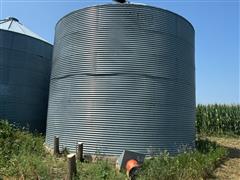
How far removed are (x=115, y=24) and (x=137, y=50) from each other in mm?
1248

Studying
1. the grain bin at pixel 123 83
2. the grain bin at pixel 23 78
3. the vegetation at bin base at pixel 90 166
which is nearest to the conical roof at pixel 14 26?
the grain bin at pixel 23 78

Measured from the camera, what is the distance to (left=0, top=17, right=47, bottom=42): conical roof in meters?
19.1

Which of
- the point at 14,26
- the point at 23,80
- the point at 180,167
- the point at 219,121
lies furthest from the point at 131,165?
the point at 219,121

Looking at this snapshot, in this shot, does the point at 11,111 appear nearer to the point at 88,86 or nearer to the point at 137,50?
the point at 88,86

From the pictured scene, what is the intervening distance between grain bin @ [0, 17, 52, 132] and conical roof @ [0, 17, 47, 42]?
0.24m

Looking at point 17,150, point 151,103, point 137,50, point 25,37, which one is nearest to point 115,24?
point 137,50

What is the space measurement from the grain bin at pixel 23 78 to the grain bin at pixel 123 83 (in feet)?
12.3

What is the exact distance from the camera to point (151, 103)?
Answer: 12.5m

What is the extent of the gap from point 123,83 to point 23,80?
678 cm

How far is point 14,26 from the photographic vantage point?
1961 centimetres

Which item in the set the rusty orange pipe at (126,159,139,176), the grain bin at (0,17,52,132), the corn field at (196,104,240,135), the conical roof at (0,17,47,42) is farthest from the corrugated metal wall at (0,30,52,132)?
the corn field at (196,104,240,135)

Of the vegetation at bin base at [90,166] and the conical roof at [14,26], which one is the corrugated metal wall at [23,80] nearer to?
the conical roof at [14,26]

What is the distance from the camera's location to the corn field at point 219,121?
2625 cm

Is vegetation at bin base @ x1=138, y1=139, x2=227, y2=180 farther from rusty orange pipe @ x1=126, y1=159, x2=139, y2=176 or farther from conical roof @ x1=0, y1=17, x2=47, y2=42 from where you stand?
conical roof @ x1=0, y1=17, x2=47, y2=42
